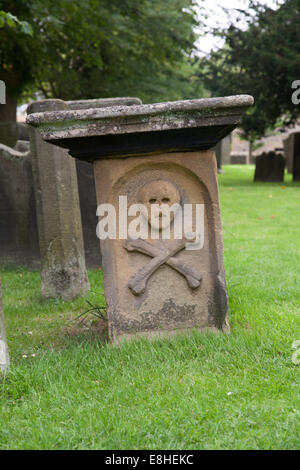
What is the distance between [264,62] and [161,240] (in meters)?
12.6

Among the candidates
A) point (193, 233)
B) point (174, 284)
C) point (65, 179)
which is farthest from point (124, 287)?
point (65, 179)

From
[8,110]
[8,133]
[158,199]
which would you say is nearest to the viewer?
[158,199]

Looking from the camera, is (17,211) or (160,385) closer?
(160,385)

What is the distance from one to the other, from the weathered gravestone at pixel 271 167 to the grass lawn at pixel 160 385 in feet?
41.2

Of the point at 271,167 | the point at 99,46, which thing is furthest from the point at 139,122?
the point at 271,167

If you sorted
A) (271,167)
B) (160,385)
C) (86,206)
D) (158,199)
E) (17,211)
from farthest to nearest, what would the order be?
(271,167) → (17,211) → (86,206) → (158,199) → (160,385)

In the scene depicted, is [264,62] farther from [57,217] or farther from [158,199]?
[158,199]

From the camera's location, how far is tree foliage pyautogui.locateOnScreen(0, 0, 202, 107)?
1022cm

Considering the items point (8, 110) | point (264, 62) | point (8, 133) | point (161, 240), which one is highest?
point (264, 62)

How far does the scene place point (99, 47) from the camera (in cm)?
1441

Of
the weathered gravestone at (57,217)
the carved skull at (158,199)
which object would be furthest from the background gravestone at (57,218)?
the carved skull at (158,199)

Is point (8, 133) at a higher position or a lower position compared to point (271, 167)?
higher

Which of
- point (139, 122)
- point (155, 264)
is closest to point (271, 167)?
point (155, 264)

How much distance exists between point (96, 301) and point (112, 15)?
974 cm
